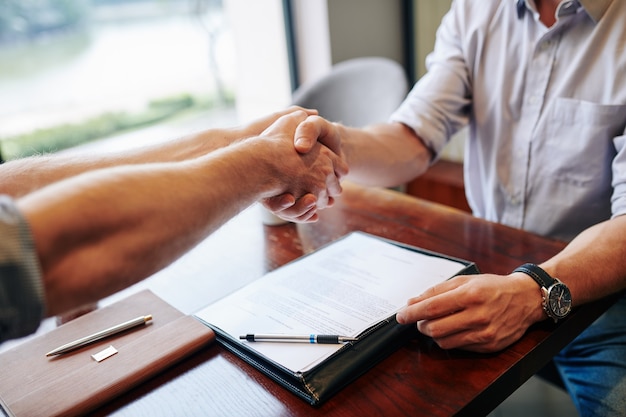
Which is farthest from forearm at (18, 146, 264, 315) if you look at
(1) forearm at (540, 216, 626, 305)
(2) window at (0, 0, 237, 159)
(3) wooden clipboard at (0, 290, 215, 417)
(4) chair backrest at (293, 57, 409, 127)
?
(2) window at (0, 0, 237, 159)

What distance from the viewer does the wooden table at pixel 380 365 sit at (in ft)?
2.06

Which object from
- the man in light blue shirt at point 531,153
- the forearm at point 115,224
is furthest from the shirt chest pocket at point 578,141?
the forearm at point 115,224

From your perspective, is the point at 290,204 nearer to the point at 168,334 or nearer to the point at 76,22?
the point at 168,334

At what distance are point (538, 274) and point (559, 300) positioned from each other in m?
0.05

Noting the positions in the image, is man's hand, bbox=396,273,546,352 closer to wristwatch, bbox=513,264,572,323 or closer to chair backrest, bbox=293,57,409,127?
wristwatch, bbox=513,264,572,323

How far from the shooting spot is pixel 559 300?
77 centimetres

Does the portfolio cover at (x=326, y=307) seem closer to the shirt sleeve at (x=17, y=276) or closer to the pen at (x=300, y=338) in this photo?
Result: the pen at (x=300, y=338)

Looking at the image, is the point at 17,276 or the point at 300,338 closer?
the point at 17,276

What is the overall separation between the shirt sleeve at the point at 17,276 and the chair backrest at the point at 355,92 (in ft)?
5.07

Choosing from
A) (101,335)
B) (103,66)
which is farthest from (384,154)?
(103,66)

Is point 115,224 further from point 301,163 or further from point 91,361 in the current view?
point 301,163

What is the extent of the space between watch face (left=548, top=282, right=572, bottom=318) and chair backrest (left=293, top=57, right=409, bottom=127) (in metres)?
1.27

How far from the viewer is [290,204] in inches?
38.7

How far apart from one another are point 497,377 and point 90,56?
2.27 m
